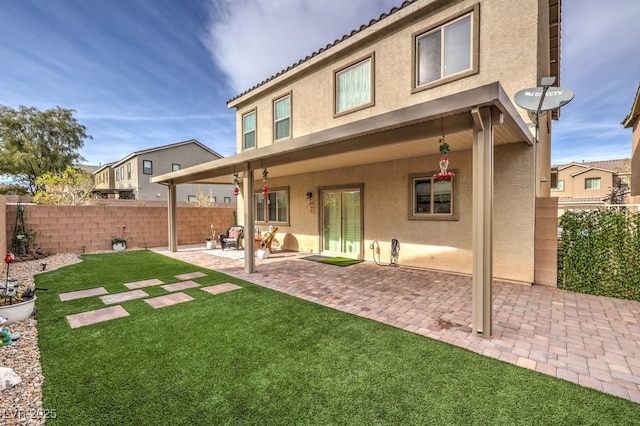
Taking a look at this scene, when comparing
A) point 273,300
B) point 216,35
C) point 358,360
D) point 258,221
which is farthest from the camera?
point 258,221

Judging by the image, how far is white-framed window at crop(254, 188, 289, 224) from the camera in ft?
38.8

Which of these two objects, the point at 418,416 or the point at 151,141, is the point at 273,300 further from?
the point at 151,141

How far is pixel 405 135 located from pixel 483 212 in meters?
1.62

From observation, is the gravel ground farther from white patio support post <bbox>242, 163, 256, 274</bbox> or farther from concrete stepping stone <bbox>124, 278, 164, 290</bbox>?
white patio support post <bbox>242, 163, 256, 274</bbox>

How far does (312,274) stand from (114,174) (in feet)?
112

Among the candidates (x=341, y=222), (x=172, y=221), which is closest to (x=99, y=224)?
(x=172, y=221)

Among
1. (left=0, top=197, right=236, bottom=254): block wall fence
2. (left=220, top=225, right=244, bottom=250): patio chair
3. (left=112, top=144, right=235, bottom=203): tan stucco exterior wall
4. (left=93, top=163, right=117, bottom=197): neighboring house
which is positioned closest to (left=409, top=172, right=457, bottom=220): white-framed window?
(left=220, top=225, right=244, bottom=250): patio chair

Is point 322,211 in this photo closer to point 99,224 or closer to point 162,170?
point 99,224

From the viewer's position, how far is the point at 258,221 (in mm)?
13320

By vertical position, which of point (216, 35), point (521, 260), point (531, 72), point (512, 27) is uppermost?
point (216, 35)

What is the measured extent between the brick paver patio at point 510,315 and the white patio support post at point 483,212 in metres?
0.35

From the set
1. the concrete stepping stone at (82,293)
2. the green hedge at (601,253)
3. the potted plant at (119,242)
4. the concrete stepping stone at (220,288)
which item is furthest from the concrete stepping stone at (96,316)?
the green hedge at (601,253)

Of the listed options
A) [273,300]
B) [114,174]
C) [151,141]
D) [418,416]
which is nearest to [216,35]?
[273,300]

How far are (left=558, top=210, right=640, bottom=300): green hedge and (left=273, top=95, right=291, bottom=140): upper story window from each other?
855cm
